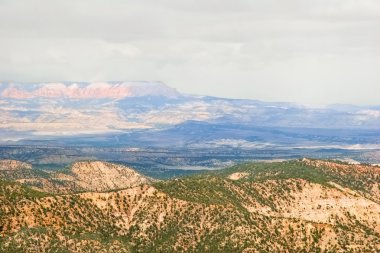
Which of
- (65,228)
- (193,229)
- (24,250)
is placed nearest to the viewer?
(24,250)

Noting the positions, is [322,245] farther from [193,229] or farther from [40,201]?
[40,201]

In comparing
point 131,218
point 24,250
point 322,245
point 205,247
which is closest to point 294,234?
point 322,245

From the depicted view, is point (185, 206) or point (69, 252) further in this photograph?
point (185, 206)

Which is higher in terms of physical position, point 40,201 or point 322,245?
point 40,201

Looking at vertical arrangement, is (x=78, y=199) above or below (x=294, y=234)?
above

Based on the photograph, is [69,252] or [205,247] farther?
[205,247]

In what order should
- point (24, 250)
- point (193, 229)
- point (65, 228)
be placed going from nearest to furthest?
point (24, 250), point (65, 228), point (193, 229)

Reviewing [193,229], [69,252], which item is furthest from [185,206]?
[69,252]

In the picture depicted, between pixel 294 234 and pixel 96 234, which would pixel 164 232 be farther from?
pixel 294 234
